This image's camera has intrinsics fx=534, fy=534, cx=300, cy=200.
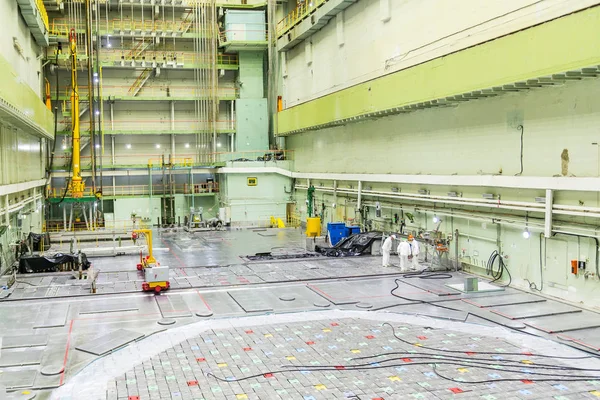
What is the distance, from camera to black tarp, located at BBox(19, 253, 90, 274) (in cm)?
1812

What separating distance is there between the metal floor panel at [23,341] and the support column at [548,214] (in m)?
12.3

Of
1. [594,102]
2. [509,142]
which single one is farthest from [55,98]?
[594,102]

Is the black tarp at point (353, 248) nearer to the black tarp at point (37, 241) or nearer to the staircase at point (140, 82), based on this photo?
the black tarp at point (37, 241)

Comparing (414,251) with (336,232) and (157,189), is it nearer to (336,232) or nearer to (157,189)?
(336,232)

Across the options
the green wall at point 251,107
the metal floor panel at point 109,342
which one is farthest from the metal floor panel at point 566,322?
the green wall at point 251,107

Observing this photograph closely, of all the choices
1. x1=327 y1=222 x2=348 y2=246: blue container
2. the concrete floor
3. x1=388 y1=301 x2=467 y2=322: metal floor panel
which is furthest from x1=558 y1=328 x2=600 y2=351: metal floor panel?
x1=327 y1=222 x2=348 y2=246: blue container

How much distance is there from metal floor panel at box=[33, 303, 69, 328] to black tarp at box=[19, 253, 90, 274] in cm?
483

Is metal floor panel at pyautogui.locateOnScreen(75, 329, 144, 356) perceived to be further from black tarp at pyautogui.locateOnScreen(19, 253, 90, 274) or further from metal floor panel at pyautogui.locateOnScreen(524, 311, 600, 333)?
metal floor panel at pyautogui.locateOnScreen(524, 311, 600, 333)

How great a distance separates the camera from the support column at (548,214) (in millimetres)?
13727

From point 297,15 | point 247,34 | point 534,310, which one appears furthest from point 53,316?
point 247,34

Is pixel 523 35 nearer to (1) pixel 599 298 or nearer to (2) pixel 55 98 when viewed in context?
(1) pixel 599 298

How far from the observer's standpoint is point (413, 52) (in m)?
20.0

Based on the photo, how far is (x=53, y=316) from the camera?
1298 cm

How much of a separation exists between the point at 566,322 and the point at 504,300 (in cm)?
215
